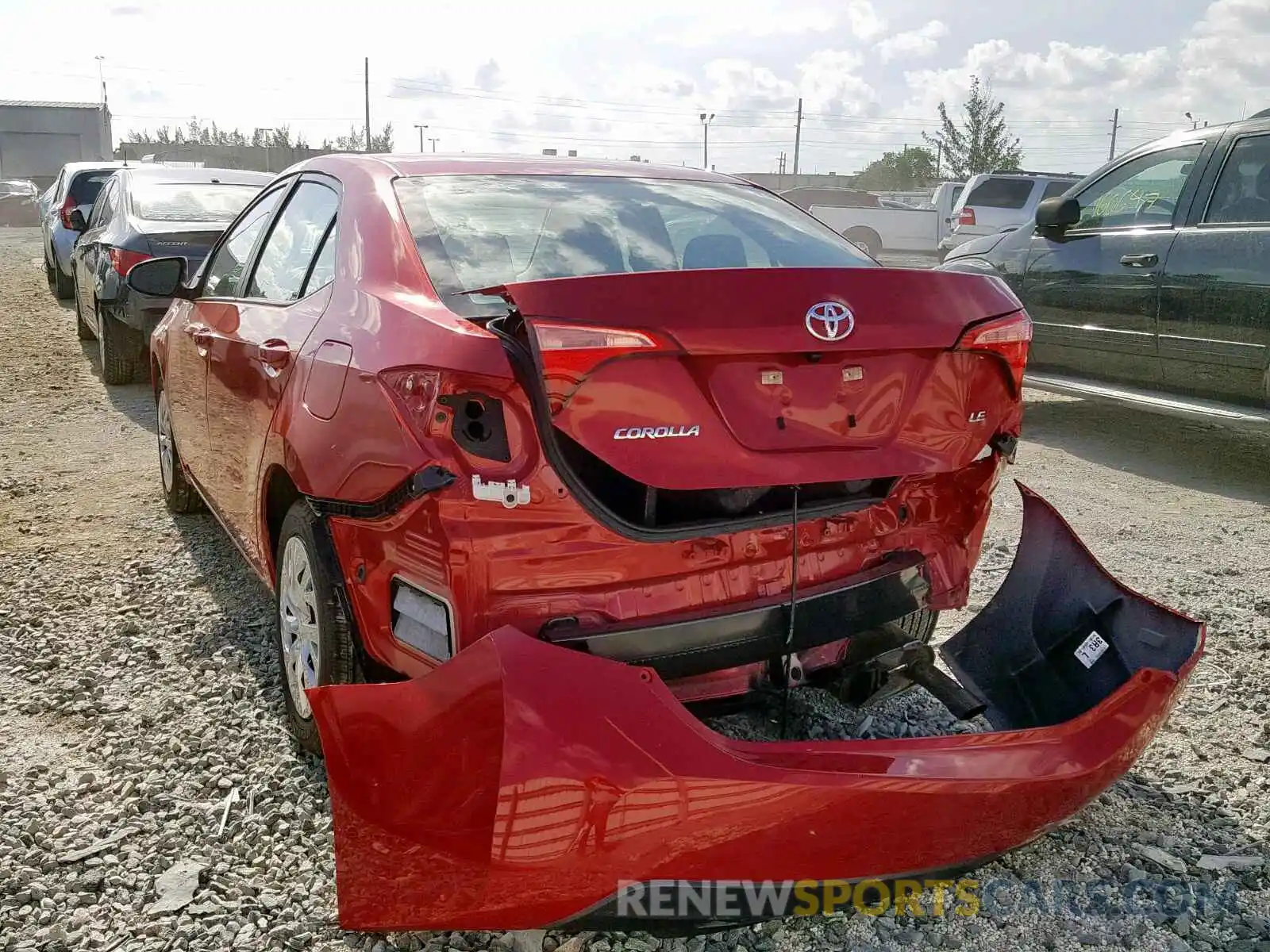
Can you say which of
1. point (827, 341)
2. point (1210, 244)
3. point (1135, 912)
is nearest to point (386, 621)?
point (827, 341)

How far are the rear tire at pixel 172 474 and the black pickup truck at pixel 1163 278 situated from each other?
201 inches

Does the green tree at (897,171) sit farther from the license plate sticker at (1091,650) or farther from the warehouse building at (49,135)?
the license plate sticker at (1091,650)

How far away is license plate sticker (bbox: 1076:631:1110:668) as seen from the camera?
276cm

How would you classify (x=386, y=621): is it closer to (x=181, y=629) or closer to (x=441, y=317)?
(x=441, y=317)

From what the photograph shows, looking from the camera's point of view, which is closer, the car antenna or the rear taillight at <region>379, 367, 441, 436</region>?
the rear taillight at <region>379, 367, 441, 436</region>

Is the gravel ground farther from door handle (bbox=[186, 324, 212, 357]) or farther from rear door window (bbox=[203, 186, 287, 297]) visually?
rear door window (bbox=[203, 186, 287, 297])

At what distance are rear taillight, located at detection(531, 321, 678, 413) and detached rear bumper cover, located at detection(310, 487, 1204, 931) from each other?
0.49 m

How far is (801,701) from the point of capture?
326 centimetres

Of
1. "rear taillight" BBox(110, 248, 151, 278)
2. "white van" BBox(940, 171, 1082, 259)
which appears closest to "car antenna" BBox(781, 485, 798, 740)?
"rear taillight" BBox(110, 248, 151, 278)

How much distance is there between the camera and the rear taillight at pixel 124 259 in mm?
7867

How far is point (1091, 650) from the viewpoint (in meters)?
2.79

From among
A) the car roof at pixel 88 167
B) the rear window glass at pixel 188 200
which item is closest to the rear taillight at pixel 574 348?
the rear window glass at pixel 188 200

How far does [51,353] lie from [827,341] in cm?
1010

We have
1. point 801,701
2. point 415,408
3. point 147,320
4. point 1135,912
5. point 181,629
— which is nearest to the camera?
point 415,408
